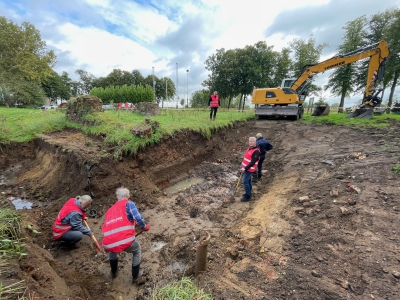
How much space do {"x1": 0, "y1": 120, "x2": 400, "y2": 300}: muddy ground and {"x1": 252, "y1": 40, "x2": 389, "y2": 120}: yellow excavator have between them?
345 cm

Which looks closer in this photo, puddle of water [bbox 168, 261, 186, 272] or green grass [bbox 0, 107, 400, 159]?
puddle of water [bbox 168, 261, 186, 272]

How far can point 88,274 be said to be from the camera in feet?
12.7

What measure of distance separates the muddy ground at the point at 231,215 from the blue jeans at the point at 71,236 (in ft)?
0.87

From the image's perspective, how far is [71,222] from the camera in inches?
170

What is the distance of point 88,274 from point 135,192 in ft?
9.09

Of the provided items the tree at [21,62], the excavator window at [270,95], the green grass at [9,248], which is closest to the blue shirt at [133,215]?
the green grass at [9,248]

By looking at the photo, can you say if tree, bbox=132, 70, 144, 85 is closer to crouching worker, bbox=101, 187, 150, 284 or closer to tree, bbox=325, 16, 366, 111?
tree, bbox=325, 16, 366, 111

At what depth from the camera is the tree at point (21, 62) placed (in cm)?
2869

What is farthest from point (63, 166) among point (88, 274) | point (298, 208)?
point (298, 208)

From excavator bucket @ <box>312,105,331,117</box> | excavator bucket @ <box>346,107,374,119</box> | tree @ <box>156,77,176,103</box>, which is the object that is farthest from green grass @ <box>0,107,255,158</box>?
tree @ <box>156,77,176,103</box>

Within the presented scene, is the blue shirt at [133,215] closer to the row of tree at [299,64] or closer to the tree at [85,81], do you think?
the row of tree at [299,64]

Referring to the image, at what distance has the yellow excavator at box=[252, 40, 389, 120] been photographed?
470 inches

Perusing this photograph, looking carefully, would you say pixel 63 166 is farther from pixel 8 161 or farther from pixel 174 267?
pixel 174 267

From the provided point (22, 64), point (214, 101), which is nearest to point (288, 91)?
point (214, 101)
